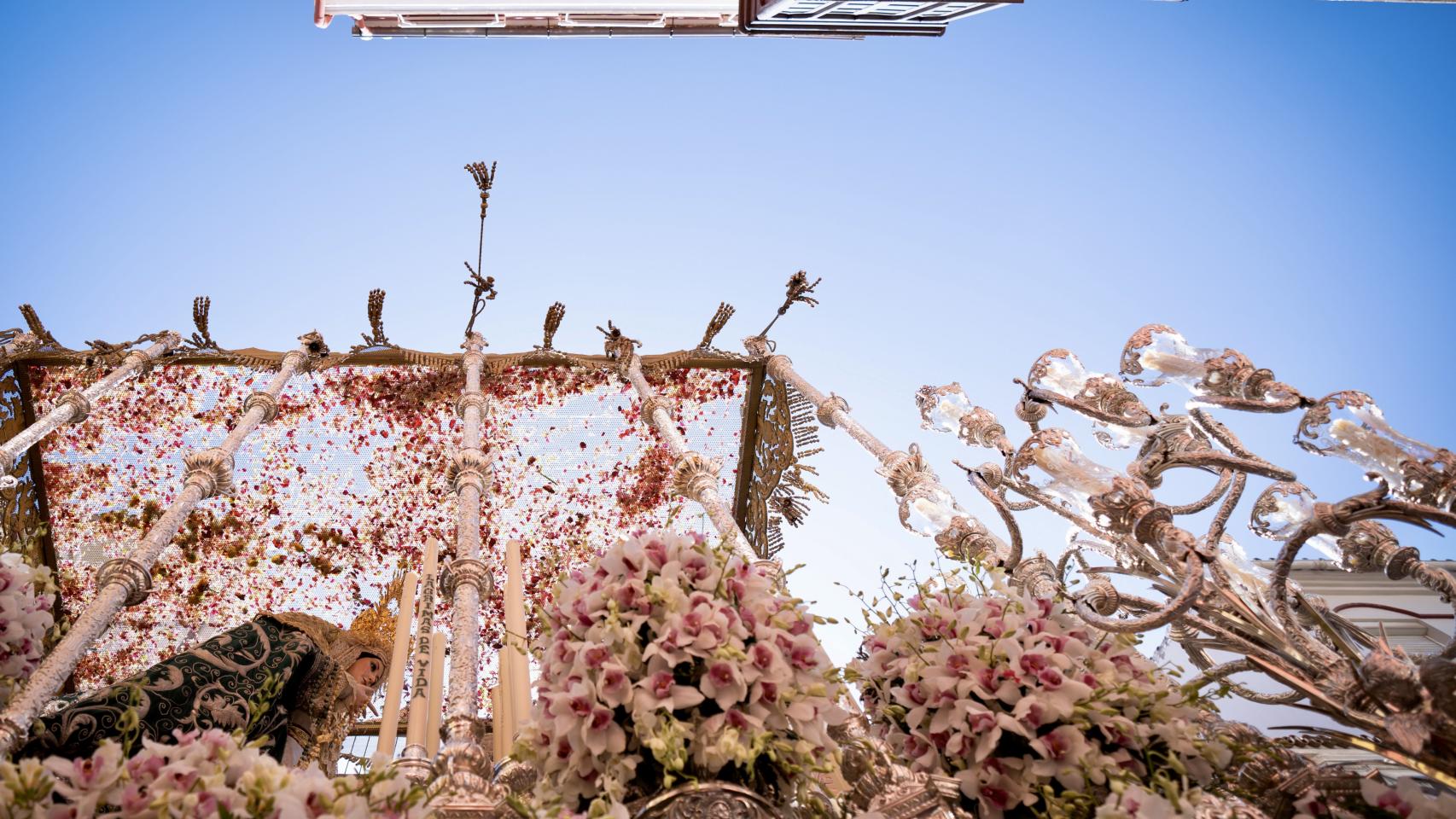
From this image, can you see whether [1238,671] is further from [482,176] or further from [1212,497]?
[482,176]

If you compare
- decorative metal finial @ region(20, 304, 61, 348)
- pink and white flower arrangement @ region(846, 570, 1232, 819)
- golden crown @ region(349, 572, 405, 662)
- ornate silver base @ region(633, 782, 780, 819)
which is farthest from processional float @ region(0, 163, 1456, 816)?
decorative metal finial @ region(20, 304, 61, 348)

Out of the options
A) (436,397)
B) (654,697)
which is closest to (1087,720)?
(654,697)

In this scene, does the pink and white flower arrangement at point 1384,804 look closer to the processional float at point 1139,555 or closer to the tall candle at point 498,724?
the processional float at point 1139,555

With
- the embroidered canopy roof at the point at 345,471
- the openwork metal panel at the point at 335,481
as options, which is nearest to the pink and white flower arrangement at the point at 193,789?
the openwork metal panel at the point at 335,481

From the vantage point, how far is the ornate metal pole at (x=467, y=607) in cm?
227

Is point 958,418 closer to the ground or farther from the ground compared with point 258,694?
farther from the ground

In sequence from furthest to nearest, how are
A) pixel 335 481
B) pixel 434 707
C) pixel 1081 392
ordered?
pixel 335 481, pixel 1081 392, pixel 434 707

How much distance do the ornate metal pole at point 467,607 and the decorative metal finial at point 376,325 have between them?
987mm

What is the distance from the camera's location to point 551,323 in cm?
665

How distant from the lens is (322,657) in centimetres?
427

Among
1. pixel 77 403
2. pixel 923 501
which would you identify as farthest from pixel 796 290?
pixel 77 403

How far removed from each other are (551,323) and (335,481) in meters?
2.05

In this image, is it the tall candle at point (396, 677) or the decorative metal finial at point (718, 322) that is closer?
the tall candle at point (396, 677)

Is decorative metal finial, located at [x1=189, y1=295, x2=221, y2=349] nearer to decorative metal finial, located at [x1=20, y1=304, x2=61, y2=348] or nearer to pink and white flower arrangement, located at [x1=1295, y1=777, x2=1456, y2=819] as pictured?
decorative metal finial, located at [x1=20, y1=304, x2=61, y2=348]
